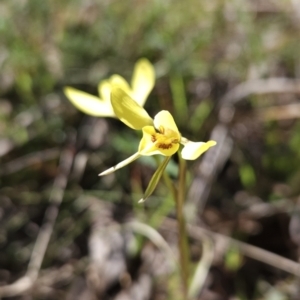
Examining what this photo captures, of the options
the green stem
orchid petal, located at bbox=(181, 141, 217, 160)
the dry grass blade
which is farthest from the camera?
the dry grass blade

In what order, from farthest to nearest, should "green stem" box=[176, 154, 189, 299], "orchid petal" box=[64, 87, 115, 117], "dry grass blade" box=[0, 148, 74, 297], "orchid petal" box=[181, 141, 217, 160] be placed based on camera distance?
"dry grass blade" box=[0, 148, 74, 297] → "orchid petal" box=[64, 87, 115, 117] → "green stem" box=[176, 154, 189, 299] → "orchid petal" box=[181, 141, 217, 160]

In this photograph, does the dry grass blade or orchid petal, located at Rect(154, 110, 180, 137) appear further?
the dry grass blade

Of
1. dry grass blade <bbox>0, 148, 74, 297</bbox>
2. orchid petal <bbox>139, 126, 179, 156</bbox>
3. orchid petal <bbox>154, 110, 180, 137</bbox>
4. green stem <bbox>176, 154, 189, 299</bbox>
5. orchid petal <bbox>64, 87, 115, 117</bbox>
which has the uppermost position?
orchid petal <bbox>154, 110, 180, 137</bbox>

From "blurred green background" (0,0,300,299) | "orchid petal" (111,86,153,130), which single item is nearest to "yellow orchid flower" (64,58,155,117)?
"orchid petal" (111,86,153,130)

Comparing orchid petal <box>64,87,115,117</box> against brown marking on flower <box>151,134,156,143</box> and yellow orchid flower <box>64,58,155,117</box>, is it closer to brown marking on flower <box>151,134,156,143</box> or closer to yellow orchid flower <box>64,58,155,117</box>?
yellow orchid flower <box>64,58,155,117</box>

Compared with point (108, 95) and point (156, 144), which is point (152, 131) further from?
point (108, 95)

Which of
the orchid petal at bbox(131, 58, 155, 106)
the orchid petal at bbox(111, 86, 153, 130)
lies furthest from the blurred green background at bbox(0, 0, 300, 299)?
the orchid petal at bbox(111, 86, 153, 130)

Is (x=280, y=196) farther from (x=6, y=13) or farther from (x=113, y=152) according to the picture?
(x=6, y=13)

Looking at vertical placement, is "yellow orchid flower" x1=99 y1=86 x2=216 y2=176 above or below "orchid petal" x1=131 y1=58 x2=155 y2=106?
above

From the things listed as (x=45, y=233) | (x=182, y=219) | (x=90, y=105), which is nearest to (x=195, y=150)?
(x=182, y=219)
